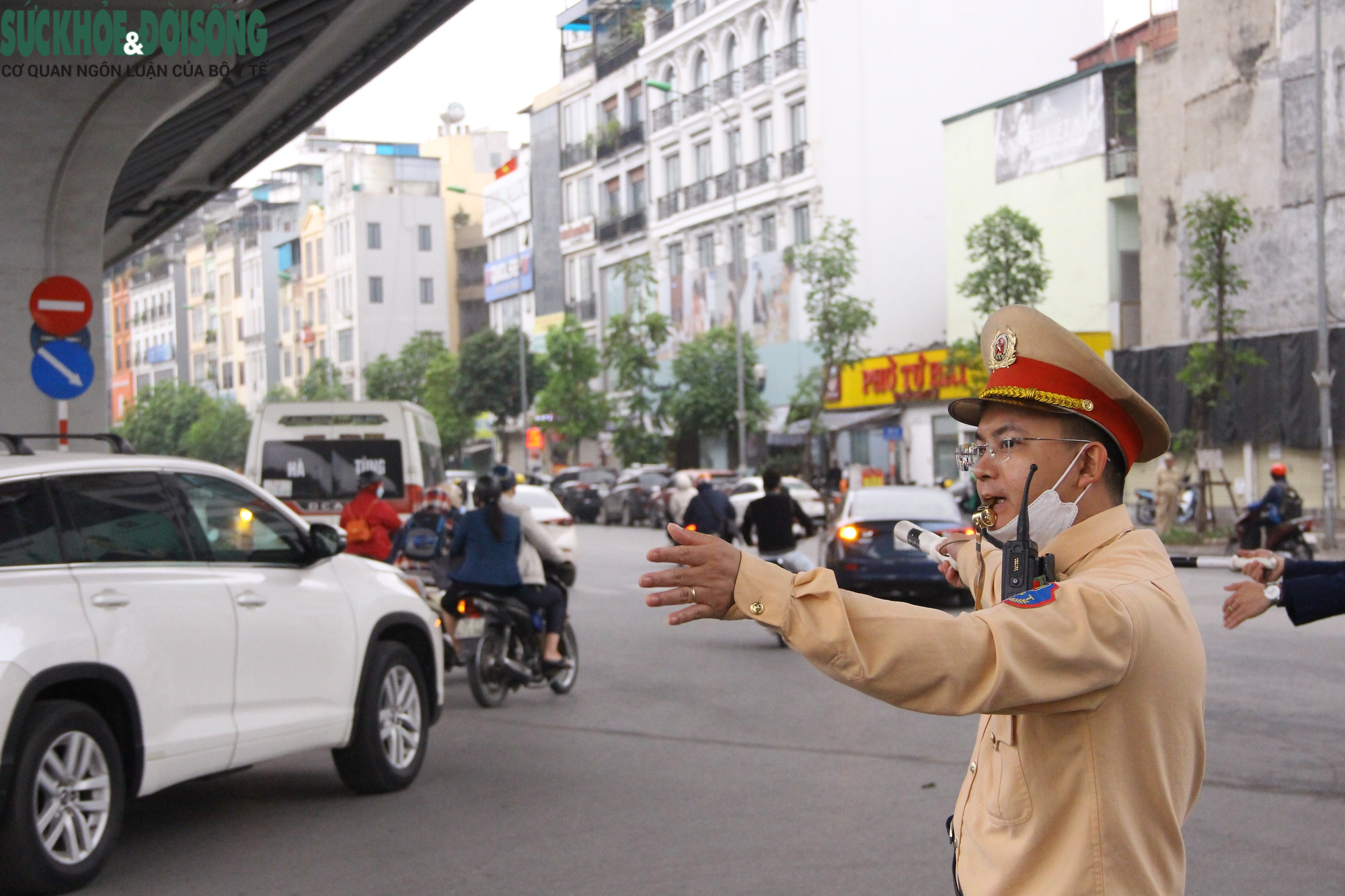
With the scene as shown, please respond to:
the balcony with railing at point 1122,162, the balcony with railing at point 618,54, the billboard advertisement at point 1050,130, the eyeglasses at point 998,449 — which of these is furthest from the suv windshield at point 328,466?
the balcony with railing at point 618,54

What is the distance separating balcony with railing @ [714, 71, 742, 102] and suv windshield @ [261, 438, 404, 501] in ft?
Result: 120

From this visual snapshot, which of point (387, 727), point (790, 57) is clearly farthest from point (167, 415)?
point (387, 727)

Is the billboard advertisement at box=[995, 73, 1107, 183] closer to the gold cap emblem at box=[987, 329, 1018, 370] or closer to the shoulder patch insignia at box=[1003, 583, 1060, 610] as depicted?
A: the gold cap emblem at box=[987, 329, 1018, 370]

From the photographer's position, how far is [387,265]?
294 ft

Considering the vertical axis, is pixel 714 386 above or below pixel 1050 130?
below

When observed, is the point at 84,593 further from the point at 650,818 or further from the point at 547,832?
the point at 650,818

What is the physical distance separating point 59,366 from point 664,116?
47.3 meters

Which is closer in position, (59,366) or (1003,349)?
(1003,349)

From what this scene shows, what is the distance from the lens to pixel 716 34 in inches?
2095

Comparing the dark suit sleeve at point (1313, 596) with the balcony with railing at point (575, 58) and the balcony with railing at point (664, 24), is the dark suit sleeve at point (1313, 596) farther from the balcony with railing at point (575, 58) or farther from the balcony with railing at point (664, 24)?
the balcony with railing at point (575, 58)

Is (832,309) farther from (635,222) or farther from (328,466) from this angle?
(328,466)

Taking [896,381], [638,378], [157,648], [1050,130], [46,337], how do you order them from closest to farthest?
[157,648] < [46,337] < [1050,130] < [896,381] < [638,378]

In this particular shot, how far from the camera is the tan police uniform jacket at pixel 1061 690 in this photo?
2082mm

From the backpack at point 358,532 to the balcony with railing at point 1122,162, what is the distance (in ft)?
90.8
